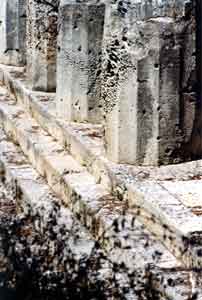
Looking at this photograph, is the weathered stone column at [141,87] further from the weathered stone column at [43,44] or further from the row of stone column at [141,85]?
the weathered stone column at [43,44]

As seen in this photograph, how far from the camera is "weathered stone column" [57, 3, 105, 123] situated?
282 inches

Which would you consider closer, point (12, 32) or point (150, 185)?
point (150, 185)

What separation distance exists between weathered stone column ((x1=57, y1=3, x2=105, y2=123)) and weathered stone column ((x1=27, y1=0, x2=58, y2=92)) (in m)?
0.97

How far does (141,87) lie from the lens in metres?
6.03

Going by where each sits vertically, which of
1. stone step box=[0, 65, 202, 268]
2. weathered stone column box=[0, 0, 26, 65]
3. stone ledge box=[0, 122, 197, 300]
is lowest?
stone ledge box=[0, 122, 197, 300]

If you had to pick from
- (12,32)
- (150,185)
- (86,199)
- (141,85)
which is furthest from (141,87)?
(12,32)

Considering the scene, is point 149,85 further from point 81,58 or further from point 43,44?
point 43,44

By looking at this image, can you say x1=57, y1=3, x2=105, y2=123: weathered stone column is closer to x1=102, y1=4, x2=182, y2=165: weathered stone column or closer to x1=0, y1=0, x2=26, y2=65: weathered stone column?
x1=102, y1=4, x2=182, y2=165: weathered stone column

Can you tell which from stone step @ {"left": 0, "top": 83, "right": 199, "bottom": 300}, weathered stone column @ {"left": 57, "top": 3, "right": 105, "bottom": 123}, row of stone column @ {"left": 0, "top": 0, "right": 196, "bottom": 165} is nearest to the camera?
stone step @ {"left": 0, "top": 83, "right": 199, "bottom": 300}

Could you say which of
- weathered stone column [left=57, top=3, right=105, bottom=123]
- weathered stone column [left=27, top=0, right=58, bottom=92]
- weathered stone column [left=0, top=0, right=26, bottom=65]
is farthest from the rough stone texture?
weathered stone column [left=0, top=0, right=26, bottom=65]

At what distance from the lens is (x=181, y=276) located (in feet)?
16.2

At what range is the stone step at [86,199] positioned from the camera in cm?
505

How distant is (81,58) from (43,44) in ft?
3.90

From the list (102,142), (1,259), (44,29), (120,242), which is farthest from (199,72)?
(44,29)
